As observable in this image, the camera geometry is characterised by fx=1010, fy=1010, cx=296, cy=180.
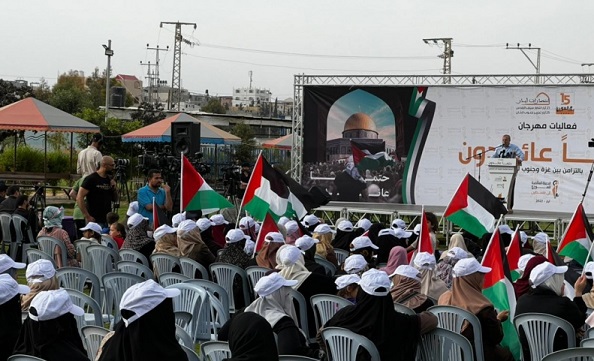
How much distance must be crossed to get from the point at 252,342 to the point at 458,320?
6.83 feet

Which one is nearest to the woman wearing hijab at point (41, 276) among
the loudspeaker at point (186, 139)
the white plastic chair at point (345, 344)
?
the white plastic chair at point (345, 344)

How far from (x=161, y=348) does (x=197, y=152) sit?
10949mm

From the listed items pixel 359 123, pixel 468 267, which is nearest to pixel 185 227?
pixel 468 267

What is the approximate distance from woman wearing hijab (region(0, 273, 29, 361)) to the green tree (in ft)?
105

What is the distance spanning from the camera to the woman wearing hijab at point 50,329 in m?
5.28

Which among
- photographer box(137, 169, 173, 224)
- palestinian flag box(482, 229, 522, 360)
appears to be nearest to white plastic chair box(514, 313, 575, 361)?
palestinian flag box(482, 229, 522, 360)

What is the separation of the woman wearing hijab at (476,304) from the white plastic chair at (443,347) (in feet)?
1.64

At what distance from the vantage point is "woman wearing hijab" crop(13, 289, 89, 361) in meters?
5.28

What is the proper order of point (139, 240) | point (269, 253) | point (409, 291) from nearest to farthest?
point (409, 291) < point (269, 253) < point (139, 240)

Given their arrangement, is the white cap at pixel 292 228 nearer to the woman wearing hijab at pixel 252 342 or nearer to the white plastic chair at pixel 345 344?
the white plastic chair at pixel 345 344

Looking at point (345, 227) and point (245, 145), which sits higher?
point (245, 145)

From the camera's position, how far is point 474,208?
35.2 ft

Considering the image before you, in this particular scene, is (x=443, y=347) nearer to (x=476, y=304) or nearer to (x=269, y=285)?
(x=476, y=304)

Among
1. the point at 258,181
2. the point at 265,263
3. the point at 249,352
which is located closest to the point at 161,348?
the point at 249,352
